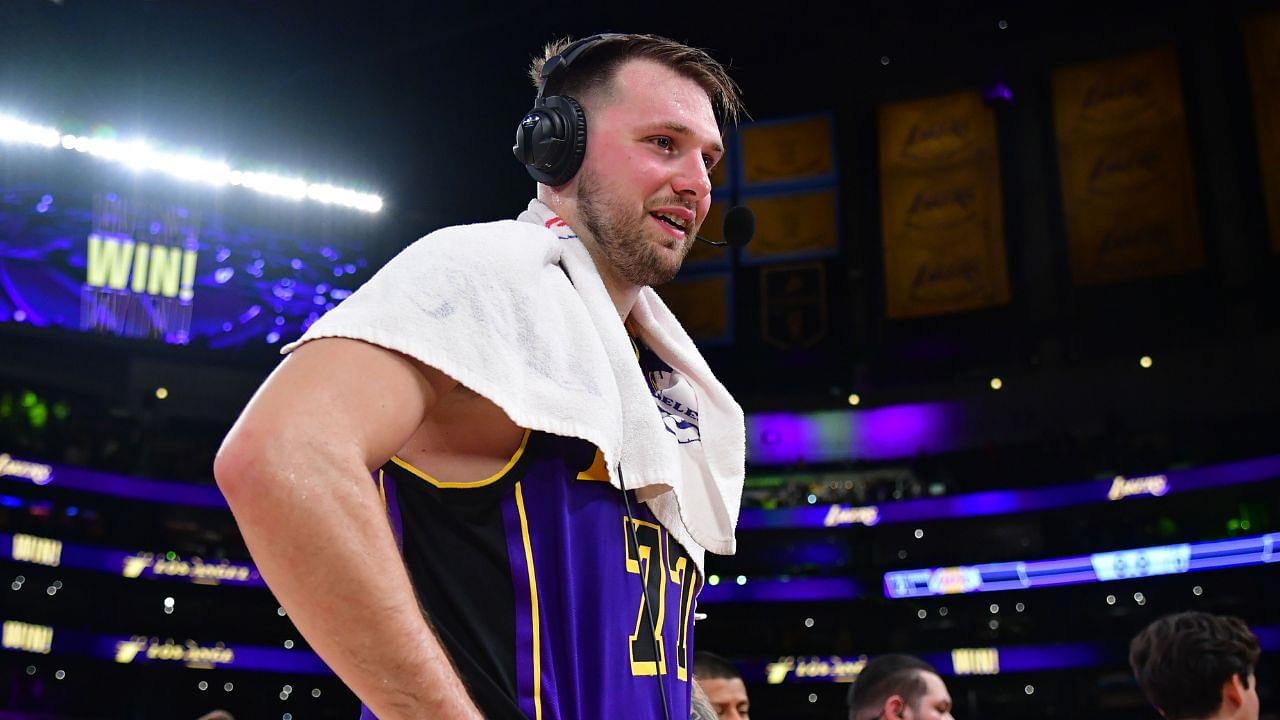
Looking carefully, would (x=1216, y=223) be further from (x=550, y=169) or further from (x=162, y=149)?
(x=550, y=169)

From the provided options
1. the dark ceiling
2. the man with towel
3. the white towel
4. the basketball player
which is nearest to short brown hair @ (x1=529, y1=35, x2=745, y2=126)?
the man with towel

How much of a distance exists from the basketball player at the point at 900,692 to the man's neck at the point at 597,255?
11.7ft

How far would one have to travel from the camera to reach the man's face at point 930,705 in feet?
16.0

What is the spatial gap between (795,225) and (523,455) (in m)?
17.6

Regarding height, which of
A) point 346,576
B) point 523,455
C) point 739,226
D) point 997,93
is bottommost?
point 346,576

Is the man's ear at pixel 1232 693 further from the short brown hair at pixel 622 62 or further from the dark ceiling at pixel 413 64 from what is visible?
the dark ceiling at pixel 413 64

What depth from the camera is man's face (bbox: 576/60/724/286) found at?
172 centimetres

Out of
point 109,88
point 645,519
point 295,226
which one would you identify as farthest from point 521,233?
point 295,226

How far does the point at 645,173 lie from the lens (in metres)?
1.72

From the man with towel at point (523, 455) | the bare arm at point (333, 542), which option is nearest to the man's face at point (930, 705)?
the man with towel at point (523, 455)

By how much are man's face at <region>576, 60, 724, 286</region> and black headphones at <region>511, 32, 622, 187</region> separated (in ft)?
0.07

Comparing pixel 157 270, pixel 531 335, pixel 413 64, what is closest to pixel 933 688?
pixel 531 335

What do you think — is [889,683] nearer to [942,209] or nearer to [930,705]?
[930,705]

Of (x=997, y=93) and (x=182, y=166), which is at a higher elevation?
(x=997, y=93)
